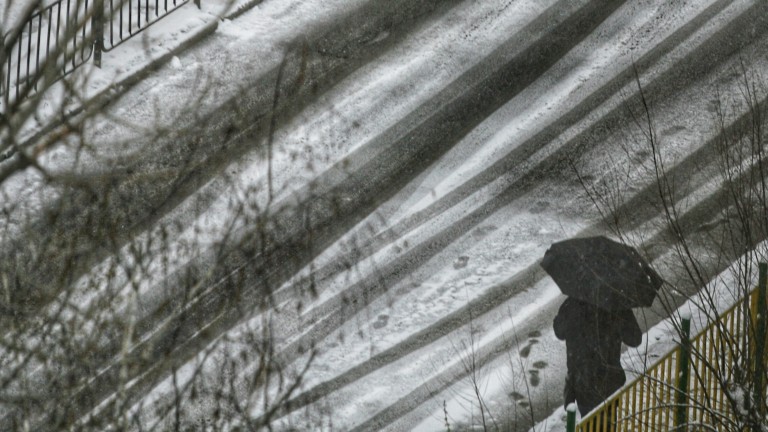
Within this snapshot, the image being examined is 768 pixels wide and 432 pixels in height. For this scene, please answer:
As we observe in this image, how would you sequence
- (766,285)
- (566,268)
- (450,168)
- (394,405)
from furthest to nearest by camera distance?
(450,168) → (394,405) → (566,268) → (766,285)

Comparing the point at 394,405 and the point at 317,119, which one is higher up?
the point at 317,119

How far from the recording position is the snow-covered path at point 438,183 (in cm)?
1243

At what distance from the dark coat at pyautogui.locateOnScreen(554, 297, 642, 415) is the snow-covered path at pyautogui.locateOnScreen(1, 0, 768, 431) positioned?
1.03 metres

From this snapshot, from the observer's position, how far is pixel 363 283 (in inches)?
531

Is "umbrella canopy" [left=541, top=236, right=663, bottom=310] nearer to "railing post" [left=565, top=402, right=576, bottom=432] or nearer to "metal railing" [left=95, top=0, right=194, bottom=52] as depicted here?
"railing post" [left=565, top=402, right=576, bottom=432]

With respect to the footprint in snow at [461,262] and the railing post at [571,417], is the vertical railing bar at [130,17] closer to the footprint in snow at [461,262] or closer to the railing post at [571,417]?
the footprint in snow at [461,262]

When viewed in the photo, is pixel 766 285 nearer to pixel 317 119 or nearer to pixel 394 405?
pixel 394 405

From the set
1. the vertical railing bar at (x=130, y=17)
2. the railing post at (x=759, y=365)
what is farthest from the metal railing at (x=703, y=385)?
the vertical railing bar at (x=130, y=17)

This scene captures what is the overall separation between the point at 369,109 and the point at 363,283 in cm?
309

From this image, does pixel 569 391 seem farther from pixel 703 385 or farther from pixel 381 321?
pixel 703 385

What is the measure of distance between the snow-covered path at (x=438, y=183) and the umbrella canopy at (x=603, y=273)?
217 centimetres

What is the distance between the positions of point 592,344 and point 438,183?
4.66 metres

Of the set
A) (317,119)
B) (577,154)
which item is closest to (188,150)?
(317,119)

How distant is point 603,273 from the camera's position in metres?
9.71
